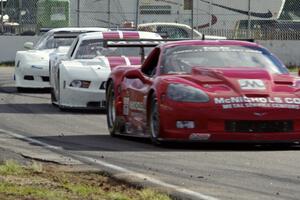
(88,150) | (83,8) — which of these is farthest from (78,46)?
(83,8)

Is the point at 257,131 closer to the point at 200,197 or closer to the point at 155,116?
the point at 155,116

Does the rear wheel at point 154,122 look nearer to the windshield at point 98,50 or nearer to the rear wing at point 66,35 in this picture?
the windshield at point 98,50

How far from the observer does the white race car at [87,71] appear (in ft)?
53.6

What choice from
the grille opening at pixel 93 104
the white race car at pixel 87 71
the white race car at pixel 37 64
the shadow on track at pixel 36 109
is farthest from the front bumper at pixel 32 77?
the grille opening at pixel 93 104

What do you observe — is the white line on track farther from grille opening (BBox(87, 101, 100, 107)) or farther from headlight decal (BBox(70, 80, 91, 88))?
grille opening (BBox(87, 101, 100, 107))

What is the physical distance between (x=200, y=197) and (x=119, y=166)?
2093 millimetres

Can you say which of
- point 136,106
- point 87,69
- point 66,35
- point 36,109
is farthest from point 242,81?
point 66,35

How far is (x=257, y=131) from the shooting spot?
10.7m

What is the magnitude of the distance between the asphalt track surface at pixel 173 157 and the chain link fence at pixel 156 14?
1963 centimetres

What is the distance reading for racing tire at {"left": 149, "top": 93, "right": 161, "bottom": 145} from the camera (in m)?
10.9

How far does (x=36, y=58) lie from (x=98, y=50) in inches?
167

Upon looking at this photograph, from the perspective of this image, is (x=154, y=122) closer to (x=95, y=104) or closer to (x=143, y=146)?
(x=143, y=146)

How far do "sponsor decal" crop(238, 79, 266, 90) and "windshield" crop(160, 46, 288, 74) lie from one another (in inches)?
22.5

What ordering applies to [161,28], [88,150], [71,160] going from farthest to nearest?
[161,28], [88,150], [71,160]
